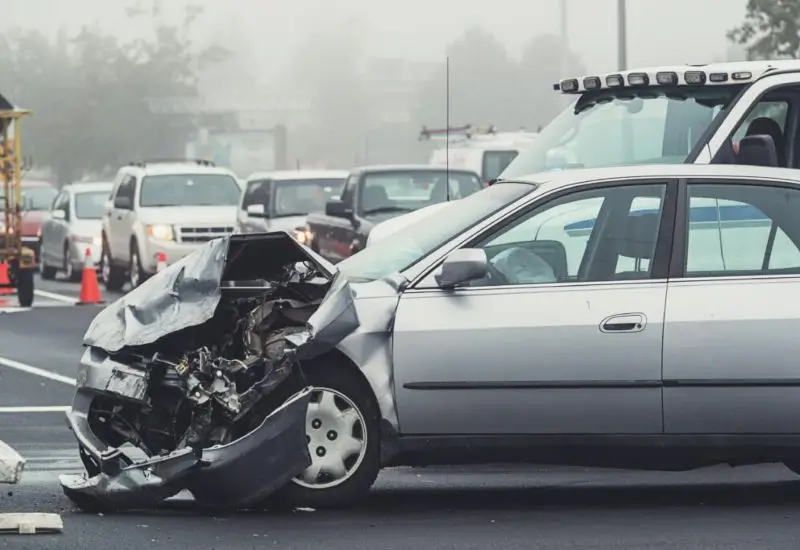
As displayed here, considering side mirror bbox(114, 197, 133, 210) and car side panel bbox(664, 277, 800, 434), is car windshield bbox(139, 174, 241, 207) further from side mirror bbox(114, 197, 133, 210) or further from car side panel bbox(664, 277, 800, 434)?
car side panel bbox(664, 277, 800, 434)

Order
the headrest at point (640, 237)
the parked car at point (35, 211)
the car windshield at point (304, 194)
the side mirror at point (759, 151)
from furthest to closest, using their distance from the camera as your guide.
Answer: the parked car at point (35, 211), the car windshield at point (304, 194), the side mirror at point (759, 151), the headrest at point (640, 237)

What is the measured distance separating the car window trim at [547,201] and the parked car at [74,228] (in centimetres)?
2347

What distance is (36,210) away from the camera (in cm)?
3978

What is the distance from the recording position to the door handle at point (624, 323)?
27.8 feet

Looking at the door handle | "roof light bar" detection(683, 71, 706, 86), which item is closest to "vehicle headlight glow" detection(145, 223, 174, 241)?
"roof light bar" detection(683, 71, 706, 86)

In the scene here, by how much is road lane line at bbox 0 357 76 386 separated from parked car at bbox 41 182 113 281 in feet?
47.9

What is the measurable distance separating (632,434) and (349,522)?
4.14 feet

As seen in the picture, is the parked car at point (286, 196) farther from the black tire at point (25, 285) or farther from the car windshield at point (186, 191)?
the black tire at point (25, 285)

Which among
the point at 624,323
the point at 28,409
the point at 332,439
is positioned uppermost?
the point at 624,323

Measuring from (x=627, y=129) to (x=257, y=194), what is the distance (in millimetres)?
14587

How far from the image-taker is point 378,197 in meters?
21.4

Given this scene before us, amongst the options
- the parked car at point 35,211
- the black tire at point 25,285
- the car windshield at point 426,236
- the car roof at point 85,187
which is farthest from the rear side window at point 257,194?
the car windshield at point 426,236

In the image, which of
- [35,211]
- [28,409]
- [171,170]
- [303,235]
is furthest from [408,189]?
[35,211]

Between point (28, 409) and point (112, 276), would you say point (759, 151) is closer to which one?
point (28, 409)
